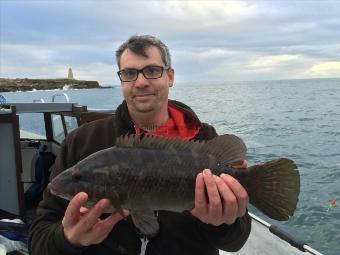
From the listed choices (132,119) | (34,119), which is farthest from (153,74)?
(34,119)

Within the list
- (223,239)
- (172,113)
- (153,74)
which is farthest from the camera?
(172,113)

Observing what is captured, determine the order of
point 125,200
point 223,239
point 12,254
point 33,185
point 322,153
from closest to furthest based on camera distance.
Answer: point 125,200
point 223,239
point 12,254
point 33,185
point 322,153

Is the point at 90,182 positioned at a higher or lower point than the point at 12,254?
higher

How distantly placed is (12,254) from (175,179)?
430 centimetres

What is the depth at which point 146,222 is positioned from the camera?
2.73m

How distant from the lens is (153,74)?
135 inches

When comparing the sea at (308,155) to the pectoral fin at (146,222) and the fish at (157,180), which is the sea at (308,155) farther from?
the pectoral fin at (146,222)

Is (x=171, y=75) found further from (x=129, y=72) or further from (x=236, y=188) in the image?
(x=236, y=188)

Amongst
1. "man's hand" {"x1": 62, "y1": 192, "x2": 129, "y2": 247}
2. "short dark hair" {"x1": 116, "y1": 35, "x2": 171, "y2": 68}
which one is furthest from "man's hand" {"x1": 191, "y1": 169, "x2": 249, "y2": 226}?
"short dark hair" {"x1": 116, "y1": 35, "x2": 171, "y2": 68}

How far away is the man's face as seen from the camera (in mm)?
3371

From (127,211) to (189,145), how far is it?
23.5 inches

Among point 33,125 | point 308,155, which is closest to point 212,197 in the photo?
point 33,125

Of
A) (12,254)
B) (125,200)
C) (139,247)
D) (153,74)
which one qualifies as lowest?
(12,254)

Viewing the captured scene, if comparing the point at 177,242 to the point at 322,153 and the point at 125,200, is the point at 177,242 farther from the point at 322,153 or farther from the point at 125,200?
the point at 322,153
